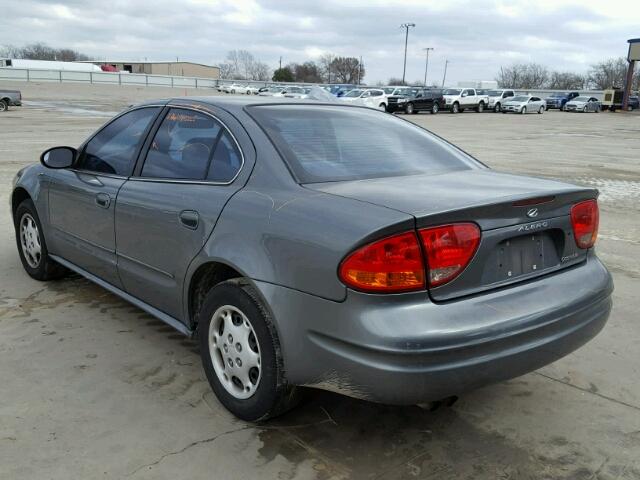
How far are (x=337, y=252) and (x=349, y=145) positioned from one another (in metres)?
1.10

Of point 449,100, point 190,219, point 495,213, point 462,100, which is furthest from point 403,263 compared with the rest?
point 462,100

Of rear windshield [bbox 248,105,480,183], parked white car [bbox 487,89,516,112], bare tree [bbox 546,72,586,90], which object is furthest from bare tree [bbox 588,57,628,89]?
rear windshield [bbox 248,105,480,183]

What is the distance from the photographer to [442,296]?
7.81ft

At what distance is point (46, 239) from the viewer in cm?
468

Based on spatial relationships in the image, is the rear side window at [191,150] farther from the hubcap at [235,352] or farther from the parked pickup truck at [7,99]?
the parked pickup truck at [7,99]

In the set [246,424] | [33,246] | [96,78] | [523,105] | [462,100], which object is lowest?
[246,424]

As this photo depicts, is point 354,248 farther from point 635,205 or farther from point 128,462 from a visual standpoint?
point 635,205

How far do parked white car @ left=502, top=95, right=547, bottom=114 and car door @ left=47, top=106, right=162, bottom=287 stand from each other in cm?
4858

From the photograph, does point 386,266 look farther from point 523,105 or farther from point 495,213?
point 523,105

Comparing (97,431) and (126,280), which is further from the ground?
(126,280)

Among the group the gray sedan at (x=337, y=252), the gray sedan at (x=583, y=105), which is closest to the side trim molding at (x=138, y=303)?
the gray sedan at (x=337, y=252)

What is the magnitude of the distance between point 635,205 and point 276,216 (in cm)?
799

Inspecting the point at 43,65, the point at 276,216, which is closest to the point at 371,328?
the point at 276,216

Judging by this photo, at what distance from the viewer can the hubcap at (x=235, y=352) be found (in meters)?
2.81
